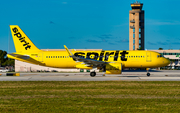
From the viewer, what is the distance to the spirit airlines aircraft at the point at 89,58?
3907cm

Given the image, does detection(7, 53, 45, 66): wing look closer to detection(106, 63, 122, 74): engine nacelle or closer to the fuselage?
the fuselage

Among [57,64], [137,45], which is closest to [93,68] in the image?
[57,64]

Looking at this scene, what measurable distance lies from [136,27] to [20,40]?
388ft

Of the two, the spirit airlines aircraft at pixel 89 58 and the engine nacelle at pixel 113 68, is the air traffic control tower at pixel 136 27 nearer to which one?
the spirit airlines aircraft at pixel 89 58

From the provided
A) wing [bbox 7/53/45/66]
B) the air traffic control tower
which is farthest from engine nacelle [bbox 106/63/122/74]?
the air traffic control tower

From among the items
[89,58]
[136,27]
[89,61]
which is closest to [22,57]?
[89,58]

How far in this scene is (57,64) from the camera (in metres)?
43.4

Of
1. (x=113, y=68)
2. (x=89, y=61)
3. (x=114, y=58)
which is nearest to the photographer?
(x=113, y=68)

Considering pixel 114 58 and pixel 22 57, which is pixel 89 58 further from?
pixel 22 57

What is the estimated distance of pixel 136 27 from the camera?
154 metres

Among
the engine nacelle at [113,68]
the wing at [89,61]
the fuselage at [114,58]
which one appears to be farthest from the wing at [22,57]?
the engine nacelle at [113,68]

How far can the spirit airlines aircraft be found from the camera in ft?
128

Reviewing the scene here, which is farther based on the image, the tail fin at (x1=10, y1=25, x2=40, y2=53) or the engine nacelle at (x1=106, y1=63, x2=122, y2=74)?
the tail fin at (x1=10, y1=25, x2=40, y2=53)

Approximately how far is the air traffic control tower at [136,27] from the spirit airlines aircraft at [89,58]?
373 ft
